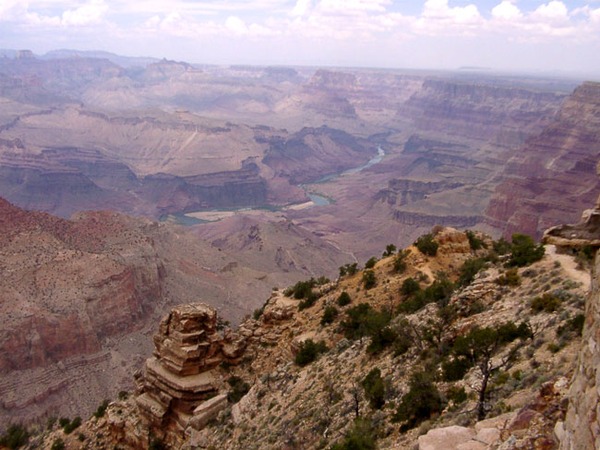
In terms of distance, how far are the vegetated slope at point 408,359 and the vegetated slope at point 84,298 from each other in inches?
815

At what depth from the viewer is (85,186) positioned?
139 metres

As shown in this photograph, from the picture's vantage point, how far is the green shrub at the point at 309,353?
2117 centimetres

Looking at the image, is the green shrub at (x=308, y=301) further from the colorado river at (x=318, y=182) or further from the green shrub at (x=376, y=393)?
the colorado river at (x=318, y=182)

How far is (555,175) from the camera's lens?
9250 cm

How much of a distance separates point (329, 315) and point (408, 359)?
7.68m

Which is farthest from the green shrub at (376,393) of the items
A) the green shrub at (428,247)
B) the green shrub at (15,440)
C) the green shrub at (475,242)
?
the green shrub at (15,440)

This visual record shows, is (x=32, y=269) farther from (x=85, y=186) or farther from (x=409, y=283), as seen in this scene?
(x=85, y=186)

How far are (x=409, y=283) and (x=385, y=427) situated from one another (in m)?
10.8

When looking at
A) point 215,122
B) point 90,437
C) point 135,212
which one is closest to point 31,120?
point 215,122

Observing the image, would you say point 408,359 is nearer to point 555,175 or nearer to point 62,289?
point 62,289

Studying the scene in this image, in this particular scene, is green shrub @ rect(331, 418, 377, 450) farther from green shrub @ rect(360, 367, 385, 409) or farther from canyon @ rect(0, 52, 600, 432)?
canyon @ rect(0, 52, 600, 432)

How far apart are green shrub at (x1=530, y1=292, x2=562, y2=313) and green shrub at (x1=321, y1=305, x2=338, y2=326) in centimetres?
1009

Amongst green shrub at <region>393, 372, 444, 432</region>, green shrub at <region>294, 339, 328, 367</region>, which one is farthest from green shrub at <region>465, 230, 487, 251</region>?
green shrub at <region>393, 372, 444, 432</region>

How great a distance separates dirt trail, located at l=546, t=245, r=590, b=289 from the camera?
15.5 m
